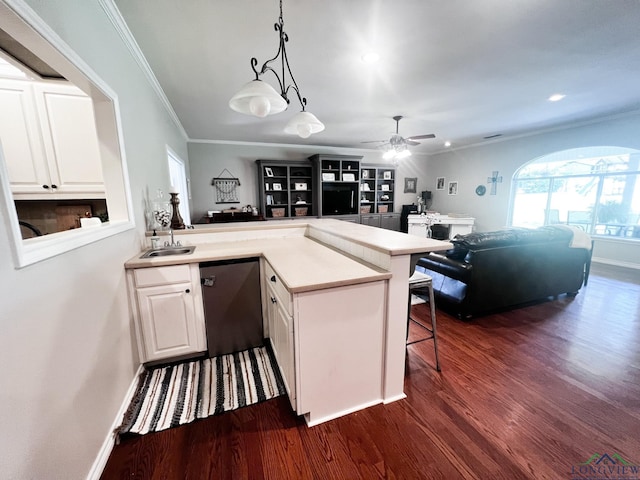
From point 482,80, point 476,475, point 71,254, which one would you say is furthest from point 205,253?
point 482,80

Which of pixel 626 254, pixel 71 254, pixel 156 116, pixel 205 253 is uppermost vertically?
pixel 156 116

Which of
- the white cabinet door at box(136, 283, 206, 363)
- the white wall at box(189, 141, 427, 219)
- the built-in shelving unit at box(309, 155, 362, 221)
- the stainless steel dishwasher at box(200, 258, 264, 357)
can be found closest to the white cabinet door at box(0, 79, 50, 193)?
the white cabinet door at box(136, 283, 206, 363)

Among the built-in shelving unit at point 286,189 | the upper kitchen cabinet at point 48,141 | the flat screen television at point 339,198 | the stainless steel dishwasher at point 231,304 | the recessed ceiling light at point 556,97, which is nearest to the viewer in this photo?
the upper kitchen cabinet at point 48,141

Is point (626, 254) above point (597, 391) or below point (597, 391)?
above

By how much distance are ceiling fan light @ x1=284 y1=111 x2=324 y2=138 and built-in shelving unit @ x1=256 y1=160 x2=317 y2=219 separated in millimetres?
4000

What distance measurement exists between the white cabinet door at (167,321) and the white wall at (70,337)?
0.36 ft

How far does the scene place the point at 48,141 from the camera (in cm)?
179

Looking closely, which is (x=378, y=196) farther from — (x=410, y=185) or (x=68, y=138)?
(x=68, y=138)

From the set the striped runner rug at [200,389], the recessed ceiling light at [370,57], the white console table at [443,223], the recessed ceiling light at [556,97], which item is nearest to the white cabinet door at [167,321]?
the striped runner rug at [200,389]

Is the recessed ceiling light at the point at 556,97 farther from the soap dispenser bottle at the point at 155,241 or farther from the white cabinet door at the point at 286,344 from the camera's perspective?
the soap dispenser bottle at the point at 155,241

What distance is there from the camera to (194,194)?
546 centimetres

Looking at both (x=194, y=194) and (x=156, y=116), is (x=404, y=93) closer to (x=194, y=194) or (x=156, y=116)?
(x=156, y=116)

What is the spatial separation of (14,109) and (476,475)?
3479 mm

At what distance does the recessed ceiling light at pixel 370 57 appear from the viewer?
2174mm
